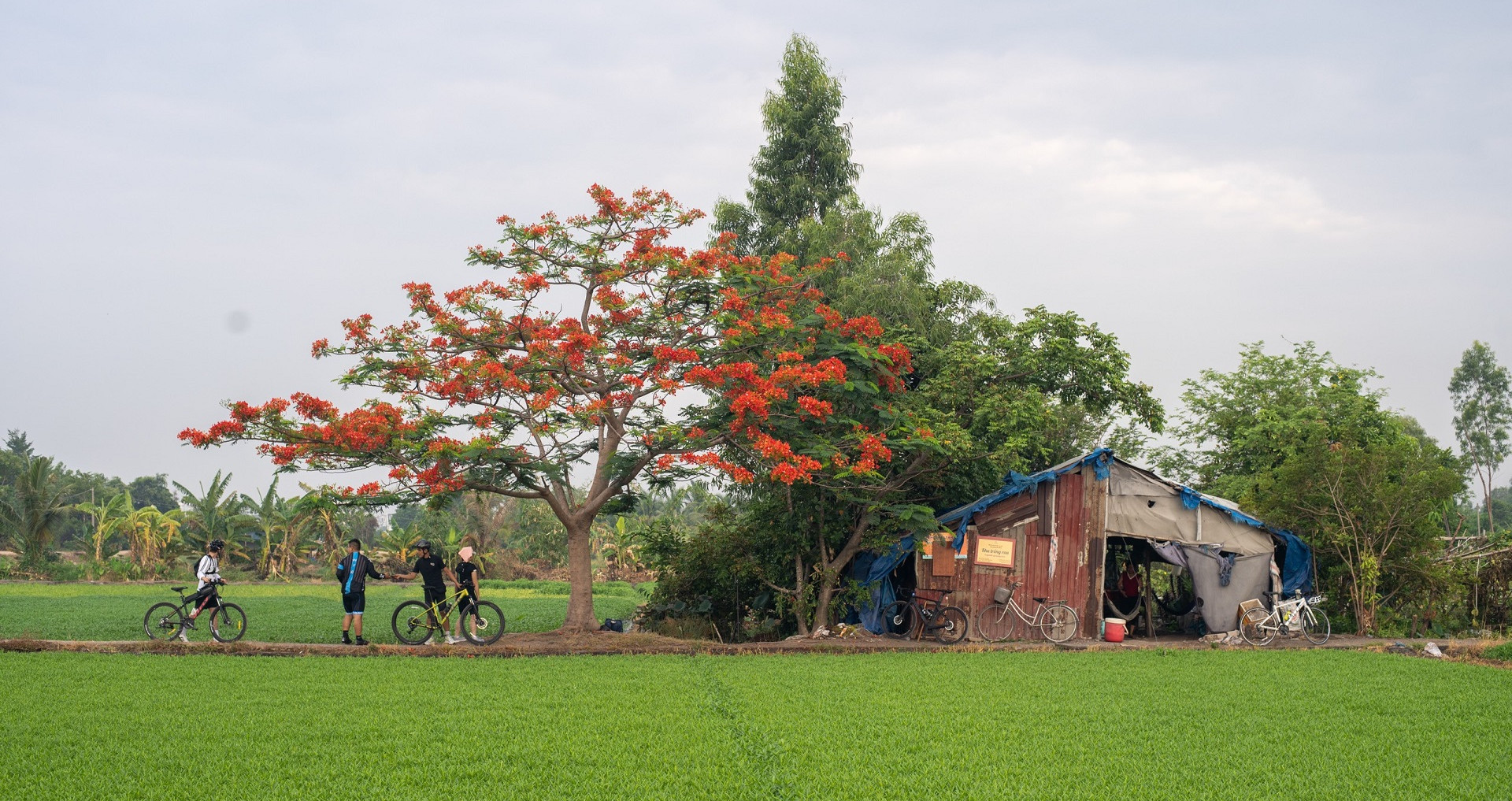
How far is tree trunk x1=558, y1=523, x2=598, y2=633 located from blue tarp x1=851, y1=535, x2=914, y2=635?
5.04m

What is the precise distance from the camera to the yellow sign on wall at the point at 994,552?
18641 mm

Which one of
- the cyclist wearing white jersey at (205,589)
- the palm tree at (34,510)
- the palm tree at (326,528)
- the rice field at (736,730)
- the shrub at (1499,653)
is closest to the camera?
the rice field at (736,730)

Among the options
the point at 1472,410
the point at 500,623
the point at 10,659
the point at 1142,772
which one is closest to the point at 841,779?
the point at 1142,772

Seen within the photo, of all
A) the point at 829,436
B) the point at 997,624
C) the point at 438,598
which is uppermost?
the point at 829,436

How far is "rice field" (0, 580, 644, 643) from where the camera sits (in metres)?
18.4

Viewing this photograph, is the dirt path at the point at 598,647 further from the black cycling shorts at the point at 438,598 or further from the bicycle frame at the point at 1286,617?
the black cycling shorts at the point at 438,598

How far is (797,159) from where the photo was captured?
98.7ft

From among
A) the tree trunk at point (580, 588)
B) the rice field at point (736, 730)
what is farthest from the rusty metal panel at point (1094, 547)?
the tree trunk at point (580, 588)

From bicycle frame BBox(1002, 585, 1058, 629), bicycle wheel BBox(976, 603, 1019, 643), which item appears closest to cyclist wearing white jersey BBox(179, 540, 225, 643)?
bicycle wheel BBox(976, 603, 1019, 643)

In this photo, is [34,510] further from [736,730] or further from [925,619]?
[736,730]

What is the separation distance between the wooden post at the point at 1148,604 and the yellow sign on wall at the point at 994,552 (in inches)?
145

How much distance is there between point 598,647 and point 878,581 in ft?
17.9

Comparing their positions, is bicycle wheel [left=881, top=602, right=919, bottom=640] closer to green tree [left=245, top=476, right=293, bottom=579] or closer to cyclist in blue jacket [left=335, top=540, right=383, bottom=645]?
cyclist in blue jacket [left=335, top=540, right=383, bottom=645]

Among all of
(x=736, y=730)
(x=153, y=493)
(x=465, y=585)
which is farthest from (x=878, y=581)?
(x=153, y=493)
